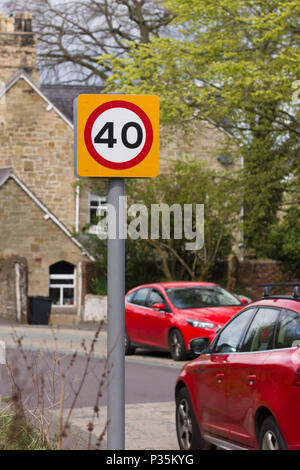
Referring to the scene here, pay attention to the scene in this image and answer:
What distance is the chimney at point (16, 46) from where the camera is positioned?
1529 inches

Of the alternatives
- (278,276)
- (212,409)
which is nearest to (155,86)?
(278,276)

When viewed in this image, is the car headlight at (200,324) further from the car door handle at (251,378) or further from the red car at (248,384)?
the car door handle at (251,378)

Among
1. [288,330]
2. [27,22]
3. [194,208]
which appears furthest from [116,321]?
[27,22]

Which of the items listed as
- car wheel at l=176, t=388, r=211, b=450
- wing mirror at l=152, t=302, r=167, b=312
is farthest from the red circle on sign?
wing mirror at l=152, t=302, r=167, b=312

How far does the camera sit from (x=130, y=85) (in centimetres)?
2717

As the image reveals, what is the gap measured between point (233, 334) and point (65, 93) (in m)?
37.8

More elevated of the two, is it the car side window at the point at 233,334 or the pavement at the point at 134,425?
the car side window at the point at 233,334

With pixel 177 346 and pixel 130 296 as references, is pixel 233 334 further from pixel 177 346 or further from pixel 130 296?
pixel 130 296

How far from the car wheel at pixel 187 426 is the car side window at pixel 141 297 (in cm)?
1095

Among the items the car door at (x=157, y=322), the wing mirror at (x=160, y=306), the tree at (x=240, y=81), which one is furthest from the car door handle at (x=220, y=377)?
the tree at (x=240, y=81)

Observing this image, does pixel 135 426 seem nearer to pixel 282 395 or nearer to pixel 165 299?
pixel 282 395

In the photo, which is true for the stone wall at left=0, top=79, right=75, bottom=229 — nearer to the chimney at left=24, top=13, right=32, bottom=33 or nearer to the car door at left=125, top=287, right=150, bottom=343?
the chimney at left=24, top=13, right=32, bottom=33

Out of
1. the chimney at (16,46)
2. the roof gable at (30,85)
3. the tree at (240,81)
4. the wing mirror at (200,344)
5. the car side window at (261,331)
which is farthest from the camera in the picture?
the chimney at (16,46)

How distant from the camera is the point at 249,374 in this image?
22.4 feet
